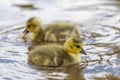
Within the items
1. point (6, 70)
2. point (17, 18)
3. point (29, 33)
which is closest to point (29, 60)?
point (6, 70)

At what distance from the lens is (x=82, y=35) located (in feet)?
19.1

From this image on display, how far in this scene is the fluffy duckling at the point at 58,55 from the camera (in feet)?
15.5

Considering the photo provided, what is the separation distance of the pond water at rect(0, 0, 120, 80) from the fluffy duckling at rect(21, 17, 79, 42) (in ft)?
0.48

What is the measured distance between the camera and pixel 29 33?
6.23 metres

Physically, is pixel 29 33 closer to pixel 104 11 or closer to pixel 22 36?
pixel 22 36

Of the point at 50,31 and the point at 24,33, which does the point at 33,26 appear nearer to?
the point at 24,33

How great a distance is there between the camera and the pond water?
4.58m

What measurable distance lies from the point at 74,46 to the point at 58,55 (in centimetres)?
24

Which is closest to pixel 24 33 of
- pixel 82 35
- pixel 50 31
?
pixel 50 31

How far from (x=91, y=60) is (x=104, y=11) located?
2232 mm

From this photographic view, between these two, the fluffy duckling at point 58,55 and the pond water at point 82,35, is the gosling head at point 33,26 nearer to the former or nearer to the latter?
the pond water at point 82,35

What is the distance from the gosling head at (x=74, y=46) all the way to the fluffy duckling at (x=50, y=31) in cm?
77

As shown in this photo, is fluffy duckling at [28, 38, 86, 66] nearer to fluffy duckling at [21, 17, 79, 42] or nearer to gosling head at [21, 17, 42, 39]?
fluffy duckling at [21, 17, 79, 42]

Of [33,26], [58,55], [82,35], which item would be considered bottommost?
[58,55]
